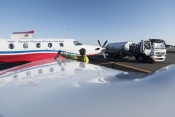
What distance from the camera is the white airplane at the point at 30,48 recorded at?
10430 mm

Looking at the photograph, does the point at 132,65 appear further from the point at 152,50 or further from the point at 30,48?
the point at 30,48

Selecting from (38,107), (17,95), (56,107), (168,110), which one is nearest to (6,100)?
(17,95)

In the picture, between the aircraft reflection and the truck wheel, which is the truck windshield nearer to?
the truck wheel

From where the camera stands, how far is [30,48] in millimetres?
10867

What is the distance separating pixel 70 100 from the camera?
124 centimetres

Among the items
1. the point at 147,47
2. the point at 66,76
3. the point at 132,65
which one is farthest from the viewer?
the point at 147,47

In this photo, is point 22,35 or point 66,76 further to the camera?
point 22,35

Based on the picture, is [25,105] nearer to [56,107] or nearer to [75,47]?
[56,107]

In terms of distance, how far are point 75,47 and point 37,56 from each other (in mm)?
3404

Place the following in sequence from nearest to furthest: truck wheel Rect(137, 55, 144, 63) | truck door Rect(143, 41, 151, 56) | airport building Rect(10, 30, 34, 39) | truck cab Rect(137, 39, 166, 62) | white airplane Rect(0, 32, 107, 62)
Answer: white airplane Rect(0, 32, 107, 62), airport building Rect(10, 30, 34, 39), truck cab Rect(137, 39, 166, 62), truck door Rect(143, 41, 151, 56), truck wheel Rect(137, 55, 144, 63)

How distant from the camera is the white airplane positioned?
1043 centimetres

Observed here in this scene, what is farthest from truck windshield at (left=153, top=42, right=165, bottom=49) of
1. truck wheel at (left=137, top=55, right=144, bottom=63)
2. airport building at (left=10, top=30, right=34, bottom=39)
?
airport building at (left=10, top=30, right=34, bottom=39)

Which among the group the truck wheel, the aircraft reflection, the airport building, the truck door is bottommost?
the truck wheel

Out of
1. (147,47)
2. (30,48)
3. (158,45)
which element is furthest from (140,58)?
(30,48)
